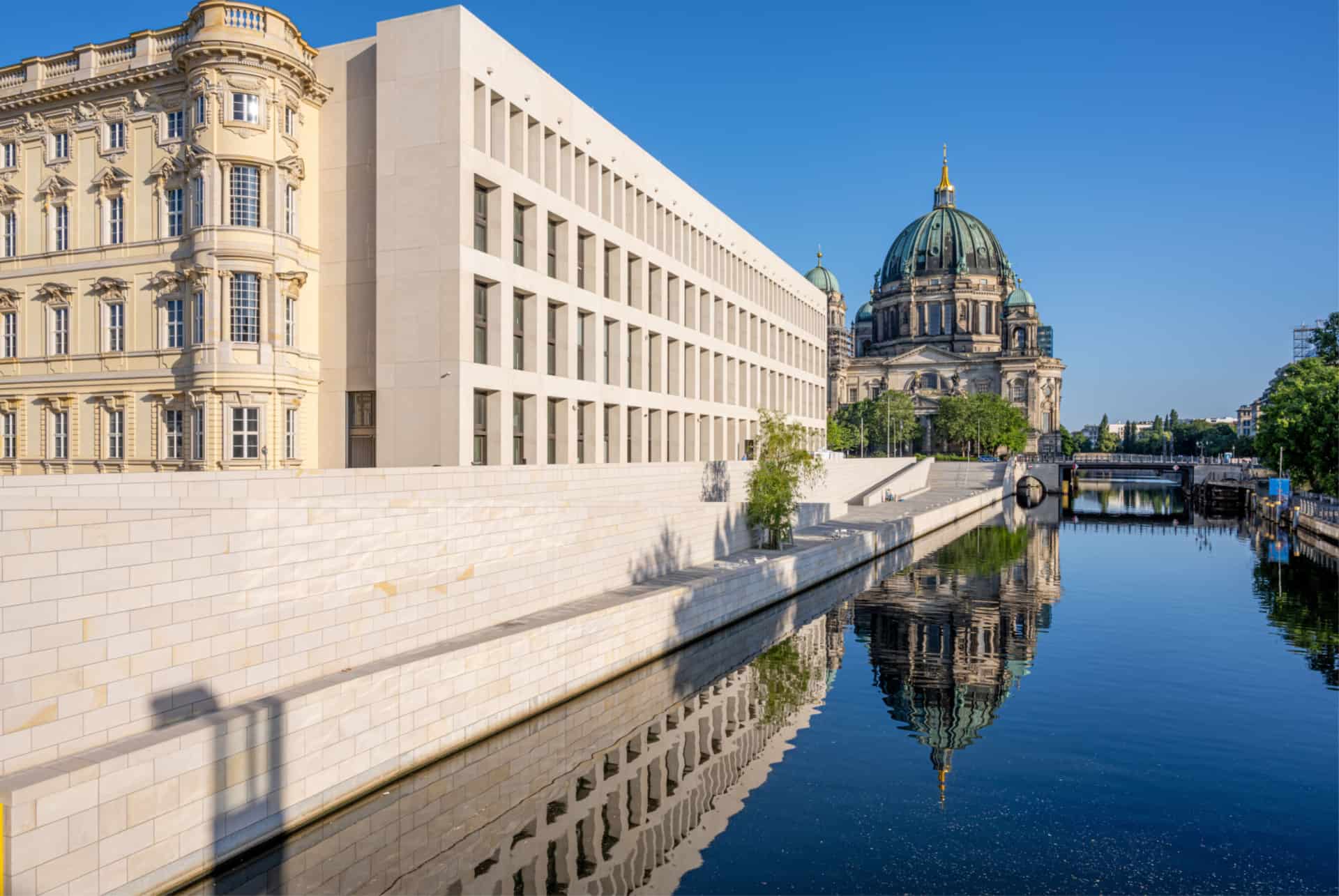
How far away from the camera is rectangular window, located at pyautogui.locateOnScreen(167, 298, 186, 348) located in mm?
31641

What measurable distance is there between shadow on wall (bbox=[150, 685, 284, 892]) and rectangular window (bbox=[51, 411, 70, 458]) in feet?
88.4

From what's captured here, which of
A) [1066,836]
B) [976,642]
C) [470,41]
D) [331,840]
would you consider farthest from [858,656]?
[470,41]

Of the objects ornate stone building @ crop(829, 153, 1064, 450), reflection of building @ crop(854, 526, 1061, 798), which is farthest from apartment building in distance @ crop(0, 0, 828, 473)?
ornate stone building @ crop(829, 153, 1064, 450)

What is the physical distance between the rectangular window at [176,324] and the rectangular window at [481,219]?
10.5m

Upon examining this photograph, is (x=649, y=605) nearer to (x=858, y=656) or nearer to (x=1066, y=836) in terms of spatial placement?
(x=858, y=656)

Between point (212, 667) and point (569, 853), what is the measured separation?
5911 mm

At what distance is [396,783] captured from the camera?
15062mm

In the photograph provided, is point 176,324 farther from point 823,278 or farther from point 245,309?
point 823,278

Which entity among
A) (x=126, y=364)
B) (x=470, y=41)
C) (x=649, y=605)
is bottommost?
(x=649, y=605)

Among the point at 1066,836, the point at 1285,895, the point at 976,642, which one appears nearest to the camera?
the point at 1285,895

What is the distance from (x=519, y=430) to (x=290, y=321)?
30.0 ft

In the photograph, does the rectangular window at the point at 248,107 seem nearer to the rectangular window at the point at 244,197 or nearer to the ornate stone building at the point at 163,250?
the ornate stone building at the point at 163,250

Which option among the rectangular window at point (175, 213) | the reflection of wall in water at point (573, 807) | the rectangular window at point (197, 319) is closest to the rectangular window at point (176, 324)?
the rectangular window at point (197, 319)

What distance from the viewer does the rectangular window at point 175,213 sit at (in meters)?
32.0
